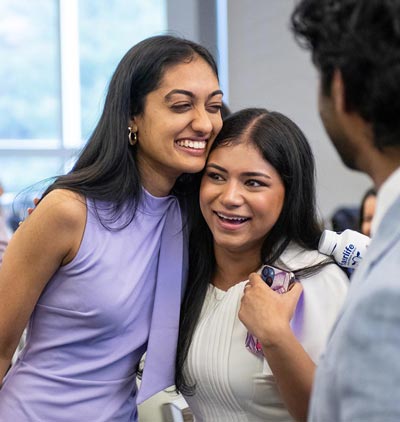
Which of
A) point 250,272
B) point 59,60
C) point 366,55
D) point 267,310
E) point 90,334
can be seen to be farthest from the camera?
point 59,60

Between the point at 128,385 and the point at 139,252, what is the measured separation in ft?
0.90

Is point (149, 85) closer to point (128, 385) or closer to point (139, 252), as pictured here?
point (139, 252)

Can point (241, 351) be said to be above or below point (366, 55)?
below

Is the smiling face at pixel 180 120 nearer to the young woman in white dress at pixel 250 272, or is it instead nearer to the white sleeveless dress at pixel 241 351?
the young woman in white dress at pixel 250 272

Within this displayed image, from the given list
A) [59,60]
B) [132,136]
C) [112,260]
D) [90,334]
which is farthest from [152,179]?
[59,60]

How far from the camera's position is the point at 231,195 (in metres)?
1.52

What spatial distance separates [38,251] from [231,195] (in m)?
0.38

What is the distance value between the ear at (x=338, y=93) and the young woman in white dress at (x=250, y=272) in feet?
1.88

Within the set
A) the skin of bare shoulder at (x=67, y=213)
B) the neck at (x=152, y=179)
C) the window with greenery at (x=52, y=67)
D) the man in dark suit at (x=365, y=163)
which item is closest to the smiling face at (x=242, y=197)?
the neck at (x=152, y=179)

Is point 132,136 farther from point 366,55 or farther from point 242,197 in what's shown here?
point 366,55

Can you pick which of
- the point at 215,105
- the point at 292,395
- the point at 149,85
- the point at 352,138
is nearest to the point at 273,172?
the point at 215,105

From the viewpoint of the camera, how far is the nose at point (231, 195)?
151 cm

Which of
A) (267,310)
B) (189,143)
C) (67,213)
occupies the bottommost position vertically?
(267,310)

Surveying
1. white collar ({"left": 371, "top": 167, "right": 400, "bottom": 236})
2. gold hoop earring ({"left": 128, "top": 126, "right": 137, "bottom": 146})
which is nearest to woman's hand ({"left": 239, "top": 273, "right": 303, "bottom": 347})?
gold hoop earring ({"left": 128, "top": 126, "right": 137, "bottom": 146})
